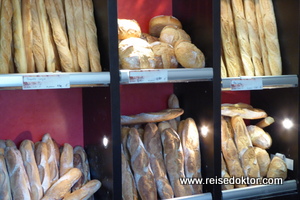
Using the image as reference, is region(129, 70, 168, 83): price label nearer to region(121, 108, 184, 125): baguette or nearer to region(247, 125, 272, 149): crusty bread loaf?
region(121, 108, 184, 125): baguette

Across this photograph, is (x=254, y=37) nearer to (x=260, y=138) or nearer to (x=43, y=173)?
(x=260, y=138)

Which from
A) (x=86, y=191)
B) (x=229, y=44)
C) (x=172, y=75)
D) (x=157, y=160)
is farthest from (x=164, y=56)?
(x=86, y=191)

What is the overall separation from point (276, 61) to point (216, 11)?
1.56 feet

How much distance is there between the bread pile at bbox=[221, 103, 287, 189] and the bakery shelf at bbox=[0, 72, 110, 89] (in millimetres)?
772

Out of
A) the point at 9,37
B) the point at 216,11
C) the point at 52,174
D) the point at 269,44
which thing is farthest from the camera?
the point at 269,44

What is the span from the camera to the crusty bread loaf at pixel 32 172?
4.83 feet

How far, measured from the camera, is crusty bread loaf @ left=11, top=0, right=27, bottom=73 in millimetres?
1408

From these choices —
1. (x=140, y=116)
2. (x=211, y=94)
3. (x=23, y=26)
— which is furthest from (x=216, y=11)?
(x=23, y=26)

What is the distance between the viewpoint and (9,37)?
4.58 feet

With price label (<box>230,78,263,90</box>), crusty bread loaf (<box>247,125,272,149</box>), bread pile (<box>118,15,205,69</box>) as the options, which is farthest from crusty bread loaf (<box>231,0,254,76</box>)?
crusty bread loaf (<box>247,125,272,149</box>)

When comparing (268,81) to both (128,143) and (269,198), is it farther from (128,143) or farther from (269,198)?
(128,143)

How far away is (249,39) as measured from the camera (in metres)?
1.92

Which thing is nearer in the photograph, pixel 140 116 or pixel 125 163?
pixel 125 163

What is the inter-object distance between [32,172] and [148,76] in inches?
24.6
